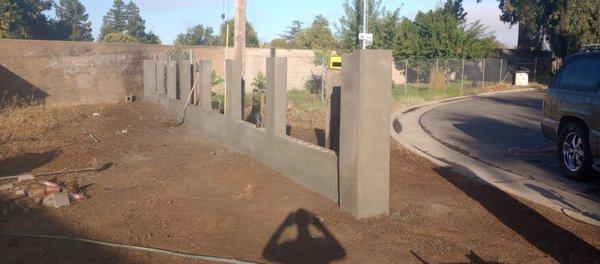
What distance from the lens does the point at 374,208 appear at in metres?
6.72

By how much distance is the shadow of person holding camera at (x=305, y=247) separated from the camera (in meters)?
5.65

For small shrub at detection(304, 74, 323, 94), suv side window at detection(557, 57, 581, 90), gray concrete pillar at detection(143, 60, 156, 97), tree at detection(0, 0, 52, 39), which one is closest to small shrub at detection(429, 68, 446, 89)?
small shrub at detection(304, 74, 323, 94)

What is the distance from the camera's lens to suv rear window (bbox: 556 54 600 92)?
27.0 ft

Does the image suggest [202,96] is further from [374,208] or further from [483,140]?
[374,208]

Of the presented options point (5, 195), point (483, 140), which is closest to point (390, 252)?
point (5, 195)

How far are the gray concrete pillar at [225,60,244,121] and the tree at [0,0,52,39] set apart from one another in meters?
37.7

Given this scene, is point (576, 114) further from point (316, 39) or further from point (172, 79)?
point (316, 39)

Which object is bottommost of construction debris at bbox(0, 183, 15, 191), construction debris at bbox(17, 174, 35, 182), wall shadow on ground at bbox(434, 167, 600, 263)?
construction debris at bbox(0, 183, 15, 191)

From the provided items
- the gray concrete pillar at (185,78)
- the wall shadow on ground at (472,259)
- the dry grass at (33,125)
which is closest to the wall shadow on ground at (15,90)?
the dry grass at (33,125)

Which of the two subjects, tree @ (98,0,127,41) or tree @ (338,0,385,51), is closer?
tree @ (338,0,385,51)

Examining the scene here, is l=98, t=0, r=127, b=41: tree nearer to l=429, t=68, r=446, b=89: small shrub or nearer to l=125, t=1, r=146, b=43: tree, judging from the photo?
l=125, t=1, r=146, b=43: tree

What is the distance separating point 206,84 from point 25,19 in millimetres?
50493

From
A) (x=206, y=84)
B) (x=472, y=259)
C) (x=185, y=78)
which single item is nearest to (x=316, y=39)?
(x=185, y=78)

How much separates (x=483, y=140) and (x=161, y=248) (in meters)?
8.68
